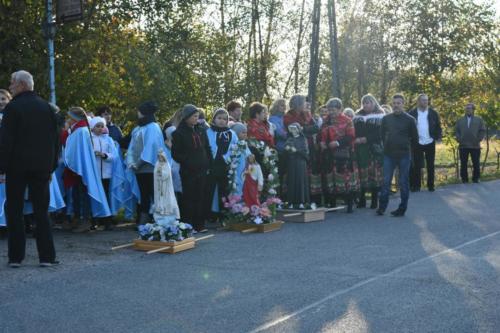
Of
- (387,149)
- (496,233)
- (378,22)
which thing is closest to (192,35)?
(378,22)

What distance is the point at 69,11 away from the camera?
585 inches

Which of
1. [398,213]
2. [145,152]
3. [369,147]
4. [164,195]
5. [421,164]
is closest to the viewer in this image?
[164,195]

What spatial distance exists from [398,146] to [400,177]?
56cm

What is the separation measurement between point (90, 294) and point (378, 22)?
77.5 feet

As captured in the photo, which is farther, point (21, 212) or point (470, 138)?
point (470, 138)

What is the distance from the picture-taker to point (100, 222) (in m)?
13.5

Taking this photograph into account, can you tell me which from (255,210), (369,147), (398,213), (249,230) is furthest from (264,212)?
(369,147)

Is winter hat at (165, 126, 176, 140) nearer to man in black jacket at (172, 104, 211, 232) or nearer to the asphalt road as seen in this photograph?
man in black jacket at (172, 104, 211, 232)

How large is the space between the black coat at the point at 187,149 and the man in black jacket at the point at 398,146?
365 cm

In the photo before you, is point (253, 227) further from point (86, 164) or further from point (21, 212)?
point (21, 212)

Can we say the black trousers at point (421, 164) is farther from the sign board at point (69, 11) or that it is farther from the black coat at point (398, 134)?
the sign board at point (69, 11)

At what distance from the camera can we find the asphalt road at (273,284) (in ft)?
22.4

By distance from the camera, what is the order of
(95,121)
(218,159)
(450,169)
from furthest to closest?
1. (450,169)
2. (218,159)
3. (95,121)

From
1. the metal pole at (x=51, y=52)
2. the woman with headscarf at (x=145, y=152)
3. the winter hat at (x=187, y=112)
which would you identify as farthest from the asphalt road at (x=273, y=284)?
the metal pole at (x=51, y=52)
